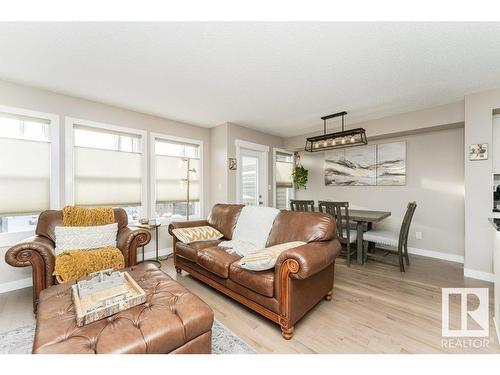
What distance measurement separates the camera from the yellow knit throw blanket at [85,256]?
2.03m

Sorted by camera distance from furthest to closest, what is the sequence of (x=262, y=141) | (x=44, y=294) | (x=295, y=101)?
(x=262, y=141) < (x=295, y=101) < (x=44, y=294)

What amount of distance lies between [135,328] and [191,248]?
1454mm

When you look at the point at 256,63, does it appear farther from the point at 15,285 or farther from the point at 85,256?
the point at 15,285

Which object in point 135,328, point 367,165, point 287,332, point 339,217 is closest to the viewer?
point 135,328

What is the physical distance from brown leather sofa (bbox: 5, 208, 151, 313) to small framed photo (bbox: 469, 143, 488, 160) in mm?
4333

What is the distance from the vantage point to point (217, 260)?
2.19 m

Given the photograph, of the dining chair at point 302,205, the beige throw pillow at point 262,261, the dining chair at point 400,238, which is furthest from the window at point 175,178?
the dining chair at point 400,238

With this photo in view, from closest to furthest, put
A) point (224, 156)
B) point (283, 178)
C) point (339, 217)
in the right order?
point (339, 217) → point (224, 156) → point (283, 178)

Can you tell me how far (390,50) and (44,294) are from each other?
3375 mm

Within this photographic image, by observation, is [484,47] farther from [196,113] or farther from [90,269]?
[90,269]

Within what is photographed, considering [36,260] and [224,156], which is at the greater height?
[224,156]

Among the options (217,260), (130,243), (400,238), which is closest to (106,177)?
(130,243)

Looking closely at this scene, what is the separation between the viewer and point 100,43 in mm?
1839
